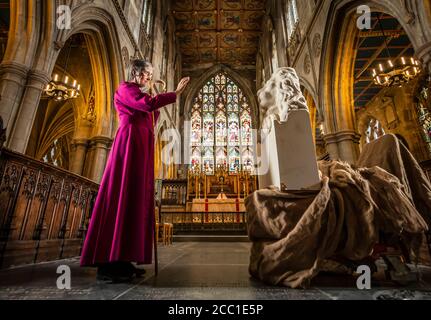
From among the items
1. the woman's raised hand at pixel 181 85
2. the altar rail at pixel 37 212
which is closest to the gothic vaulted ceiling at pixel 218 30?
the altar rail at pixel 37 212

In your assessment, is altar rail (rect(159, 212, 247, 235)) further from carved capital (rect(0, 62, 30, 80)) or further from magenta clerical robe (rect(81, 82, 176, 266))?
magenta clerical robe (rect(81, 82, 176, 266))

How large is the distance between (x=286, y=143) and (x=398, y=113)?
40.3 feet

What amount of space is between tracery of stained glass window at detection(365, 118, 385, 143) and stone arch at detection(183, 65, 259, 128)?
22.0ft

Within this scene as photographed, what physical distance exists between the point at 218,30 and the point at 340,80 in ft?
37.8

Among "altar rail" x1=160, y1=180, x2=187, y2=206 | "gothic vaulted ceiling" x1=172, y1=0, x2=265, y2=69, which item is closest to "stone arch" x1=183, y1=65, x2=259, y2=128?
"gothic vaulted ceiling" x1=172, y1=0, x2=265, y2=69

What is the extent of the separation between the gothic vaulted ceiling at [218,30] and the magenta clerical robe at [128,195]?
15.4m

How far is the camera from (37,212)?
2.64 meters

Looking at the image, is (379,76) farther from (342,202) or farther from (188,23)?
(188,23)

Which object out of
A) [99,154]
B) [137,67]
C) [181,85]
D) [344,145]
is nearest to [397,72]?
[344,145]

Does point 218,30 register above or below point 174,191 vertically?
above

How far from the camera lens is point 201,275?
1490mm

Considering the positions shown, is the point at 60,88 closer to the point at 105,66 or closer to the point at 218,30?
the point at 105,66

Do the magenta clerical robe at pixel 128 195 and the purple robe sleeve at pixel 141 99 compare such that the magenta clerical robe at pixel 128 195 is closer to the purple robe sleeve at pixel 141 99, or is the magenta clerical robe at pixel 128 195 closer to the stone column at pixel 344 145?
the purple robe sleeve at pixel 141 99

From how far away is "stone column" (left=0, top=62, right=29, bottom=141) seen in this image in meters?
3.56
